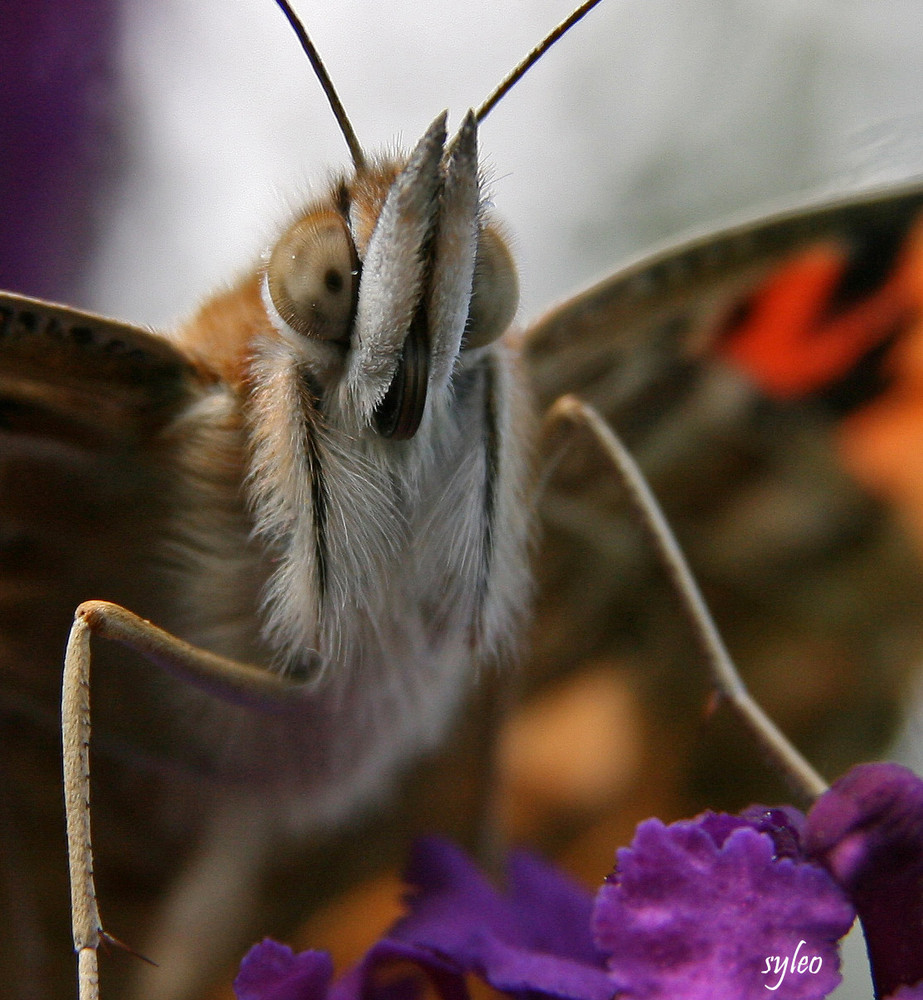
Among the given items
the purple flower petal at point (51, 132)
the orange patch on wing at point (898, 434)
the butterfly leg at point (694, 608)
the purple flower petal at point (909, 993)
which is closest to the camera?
the purple flower petal at point (909, 993)

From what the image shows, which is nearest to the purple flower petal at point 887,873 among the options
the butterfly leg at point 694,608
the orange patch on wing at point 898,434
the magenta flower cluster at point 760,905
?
the magenta flower cluster at point 760,905

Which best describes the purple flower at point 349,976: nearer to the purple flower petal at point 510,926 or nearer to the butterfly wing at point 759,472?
the purple flower petal at point 510,926

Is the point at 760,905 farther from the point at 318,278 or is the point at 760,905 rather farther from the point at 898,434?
the point at 898,434

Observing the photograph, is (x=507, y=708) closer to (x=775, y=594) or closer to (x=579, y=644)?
(x=579, y=644)

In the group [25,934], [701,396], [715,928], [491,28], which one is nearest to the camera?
[715,928]

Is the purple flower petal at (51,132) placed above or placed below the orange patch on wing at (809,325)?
above

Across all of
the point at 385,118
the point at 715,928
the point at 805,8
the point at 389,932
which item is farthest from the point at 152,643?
the point at 805,8
